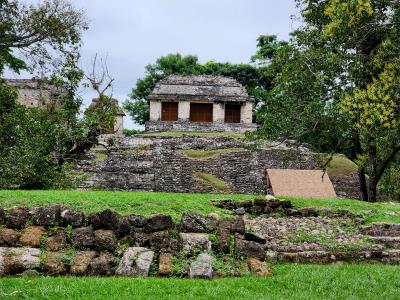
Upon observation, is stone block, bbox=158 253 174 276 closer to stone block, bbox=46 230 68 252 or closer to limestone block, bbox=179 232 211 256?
limestone block, bbox=179 232 211 256

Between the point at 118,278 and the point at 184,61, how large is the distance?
1706 inches

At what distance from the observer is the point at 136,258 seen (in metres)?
8.48

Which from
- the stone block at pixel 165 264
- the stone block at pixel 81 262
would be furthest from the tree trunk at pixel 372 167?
the stone block at pixel 81 262

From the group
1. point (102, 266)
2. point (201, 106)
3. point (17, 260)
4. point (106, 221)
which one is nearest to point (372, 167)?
point (106, 221)

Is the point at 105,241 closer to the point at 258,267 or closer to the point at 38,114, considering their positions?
the point at 258,267

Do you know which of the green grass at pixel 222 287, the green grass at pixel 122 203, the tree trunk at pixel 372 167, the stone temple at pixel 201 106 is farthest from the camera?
the stone temple at pixel 201 106

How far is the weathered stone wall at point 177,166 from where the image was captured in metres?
23.7

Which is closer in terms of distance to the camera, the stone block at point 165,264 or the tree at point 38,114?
the stone block at point 165,264

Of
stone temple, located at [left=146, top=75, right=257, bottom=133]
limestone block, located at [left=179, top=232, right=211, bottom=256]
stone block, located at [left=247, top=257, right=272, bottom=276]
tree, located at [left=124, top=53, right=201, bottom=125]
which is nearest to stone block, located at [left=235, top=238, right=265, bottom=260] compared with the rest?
stone block, located at [left=247, top=257, right=272, bottom=276]

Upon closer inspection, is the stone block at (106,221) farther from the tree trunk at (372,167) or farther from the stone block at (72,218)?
the tree trunk at (372,167)

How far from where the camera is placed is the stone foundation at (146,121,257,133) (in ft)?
122

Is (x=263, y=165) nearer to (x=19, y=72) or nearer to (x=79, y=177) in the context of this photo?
(x=79, y=177)

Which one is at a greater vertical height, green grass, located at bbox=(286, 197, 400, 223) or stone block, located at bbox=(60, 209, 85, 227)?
stone block, located at bbox=(60, 209, 85, 227)

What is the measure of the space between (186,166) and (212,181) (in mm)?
1971
